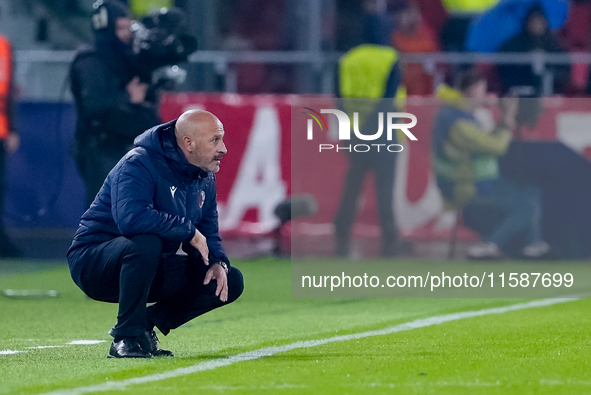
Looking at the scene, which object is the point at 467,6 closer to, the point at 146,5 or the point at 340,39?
the point at 340,39

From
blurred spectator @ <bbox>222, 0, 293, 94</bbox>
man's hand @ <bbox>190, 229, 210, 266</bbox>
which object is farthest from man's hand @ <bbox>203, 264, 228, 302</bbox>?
blurred spectator @ <bbox>222, 0, 293, 94</bbox>

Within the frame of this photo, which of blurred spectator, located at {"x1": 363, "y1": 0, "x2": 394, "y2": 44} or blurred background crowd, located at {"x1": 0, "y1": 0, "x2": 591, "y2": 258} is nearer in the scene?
blurred background crowd, located at {"x1": 0, "y1": 0, "x2": 591, "y2": 258}

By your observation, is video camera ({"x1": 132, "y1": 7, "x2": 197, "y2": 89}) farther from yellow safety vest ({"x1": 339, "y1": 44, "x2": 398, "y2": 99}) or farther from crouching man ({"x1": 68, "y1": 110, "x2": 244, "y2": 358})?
yellow safety vest ({"x1": 339, "y1": 44, "x2": 398, "y2": 99})

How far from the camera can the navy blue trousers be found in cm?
574

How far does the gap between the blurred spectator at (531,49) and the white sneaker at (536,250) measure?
204 cm

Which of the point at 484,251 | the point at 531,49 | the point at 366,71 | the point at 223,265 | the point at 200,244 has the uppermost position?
the point at 531,49

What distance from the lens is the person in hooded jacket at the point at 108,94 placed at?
30.6 feet

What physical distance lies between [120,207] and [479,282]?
535 cm

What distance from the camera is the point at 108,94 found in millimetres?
9289

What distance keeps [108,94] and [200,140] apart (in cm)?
363

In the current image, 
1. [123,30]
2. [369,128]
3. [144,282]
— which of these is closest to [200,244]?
[144,282]

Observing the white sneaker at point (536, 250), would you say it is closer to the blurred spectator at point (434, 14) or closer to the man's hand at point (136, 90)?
the blurred spectator at point (434, 14)

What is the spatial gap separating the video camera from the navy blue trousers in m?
3.54

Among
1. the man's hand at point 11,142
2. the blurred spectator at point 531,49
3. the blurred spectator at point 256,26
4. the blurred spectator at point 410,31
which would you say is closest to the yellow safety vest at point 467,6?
the blurred spectator at point 410,31
